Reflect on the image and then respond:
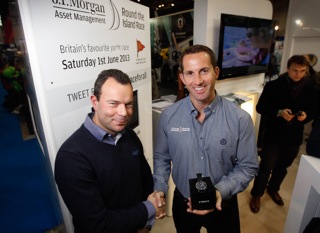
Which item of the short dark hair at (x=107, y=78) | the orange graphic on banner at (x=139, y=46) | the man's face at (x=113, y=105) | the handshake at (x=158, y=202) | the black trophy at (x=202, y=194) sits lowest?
the handshake at (x=158, y=202)

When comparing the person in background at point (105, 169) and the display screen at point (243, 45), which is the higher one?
the display screen at point (243, 45)

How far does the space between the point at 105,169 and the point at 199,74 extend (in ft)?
2.38

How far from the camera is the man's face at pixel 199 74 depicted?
1.22 meters

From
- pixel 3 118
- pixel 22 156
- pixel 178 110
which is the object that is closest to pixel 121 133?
pixel 178 110

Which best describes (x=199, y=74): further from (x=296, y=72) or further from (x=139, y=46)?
(x=296, y=72)

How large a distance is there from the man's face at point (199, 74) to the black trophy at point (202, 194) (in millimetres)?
468

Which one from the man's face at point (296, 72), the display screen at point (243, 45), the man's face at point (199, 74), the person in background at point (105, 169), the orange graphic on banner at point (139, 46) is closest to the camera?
the person in background at point (105, 169)

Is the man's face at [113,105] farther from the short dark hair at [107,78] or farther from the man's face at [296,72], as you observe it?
the man's face at [296,72]

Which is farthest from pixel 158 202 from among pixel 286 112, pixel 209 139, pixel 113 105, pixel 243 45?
pixel 243 45

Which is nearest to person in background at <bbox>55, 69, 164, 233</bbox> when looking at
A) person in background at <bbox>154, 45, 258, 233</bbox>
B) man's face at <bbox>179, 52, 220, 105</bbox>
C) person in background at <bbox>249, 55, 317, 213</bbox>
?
person in background at <bbox>154, 45, 258, 233</bbox>

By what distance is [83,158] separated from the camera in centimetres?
104

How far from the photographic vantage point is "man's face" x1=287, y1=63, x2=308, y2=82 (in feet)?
7.18

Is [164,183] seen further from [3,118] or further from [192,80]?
[3,118]

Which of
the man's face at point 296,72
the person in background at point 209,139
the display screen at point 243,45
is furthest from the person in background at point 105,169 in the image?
the display screen at point 243,45
